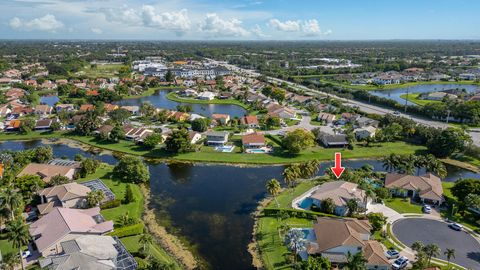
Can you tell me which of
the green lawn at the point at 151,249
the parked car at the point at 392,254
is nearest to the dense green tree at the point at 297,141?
the parked car at the point at 392,254

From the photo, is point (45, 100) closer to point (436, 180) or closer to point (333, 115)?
point (333, 115)

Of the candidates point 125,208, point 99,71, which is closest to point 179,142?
point 125,208

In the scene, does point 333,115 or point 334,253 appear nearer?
point 334,253

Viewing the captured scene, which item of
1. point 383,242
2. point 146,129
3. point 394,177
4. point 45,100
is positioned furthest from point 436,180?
point 45,100

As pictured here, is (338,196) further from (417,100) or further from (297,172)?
(417,100)

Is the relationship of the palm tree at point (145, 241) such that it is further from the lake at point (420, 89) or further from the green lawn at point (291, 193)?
the lake at point (420, 89)

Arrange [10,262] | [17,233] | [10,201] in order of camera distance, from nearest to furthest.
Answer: [10,262]
[17,233]
[10,201]
